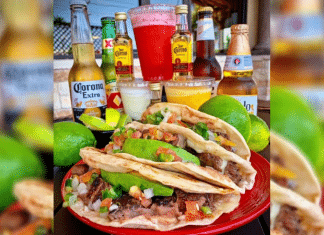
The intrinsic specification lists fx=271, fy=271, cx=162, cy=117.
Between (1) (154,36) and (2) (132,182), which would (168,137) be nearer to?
A: (2) (132,182)

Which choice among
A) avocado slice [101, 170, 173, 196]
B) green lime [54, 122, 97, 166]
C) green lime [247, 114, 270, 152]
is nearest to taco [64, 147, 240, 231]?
avocado slice [101, 170, 173, 196]

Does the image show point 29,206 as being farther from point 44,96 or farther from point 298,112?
point 298,112

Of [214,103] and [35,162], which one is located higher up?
[35,162]

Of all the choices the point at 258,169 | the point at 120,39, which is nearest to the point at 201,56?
the point at 120,39

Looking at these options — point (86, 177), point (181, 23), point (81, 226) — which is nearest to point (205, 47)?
point (181, 23)

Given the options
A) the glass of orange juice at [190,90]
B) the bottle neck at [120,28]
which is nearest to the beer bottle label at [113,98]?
the bottle neck at [120,28]

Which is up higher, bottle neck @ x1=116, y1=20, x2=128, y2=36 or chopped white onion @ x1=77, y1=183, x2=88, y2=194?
bottle neck @ x1=116, y1=20, x2=128, y2=36

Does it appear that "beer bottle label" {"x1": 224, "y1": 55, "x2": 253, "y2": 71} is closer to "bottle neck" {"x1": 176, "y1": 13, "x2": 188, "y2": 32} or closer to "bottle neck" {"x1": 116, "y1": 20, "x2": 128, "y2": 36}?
"bottle neck" {"x1": 176, "y1": 13, "x2": 188, "y2": 32}
